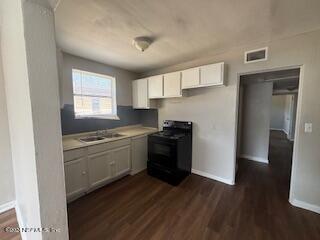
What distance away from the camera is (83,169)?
2.26 m

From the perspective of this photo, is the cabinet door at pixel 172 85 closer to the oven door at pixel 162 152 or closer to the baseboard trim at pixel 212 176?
the oven door at pixel 162 152

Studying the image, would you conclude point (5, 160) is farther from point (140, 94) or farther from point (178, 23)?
point (178, 23)

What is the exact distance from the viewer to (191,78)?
274 centimetres

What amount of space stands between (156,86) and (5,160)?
276 cm

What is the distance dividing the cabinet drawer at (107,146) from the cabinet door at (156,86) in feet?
3.83

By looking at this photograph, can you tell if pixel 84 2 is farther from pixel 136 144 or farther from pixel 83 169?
pixel 136 144

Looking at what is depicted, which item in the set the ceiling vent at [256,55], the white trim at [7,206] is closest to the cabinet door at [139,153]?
the white trim at [7,206]

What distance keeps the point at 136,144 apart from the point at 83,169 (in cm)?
112

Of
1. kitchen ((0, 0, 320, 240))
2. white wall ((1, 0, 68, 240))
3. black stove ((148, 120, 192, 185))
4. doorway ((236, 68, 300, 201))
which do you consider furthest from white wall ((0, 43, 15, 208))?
doorway ((236, 68, 300, 201))

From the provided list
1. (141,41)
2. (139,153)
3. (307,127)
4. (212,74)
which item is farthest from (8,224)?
(307,127)

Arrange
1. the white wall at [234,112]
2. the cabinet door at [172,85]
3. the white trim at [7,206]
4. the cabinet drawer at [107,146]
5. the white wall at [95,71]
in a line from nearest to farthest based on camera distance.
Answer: the white wall at [234,112]
the white trim at [7,206]
the cabinet drawer at [107,146]
the white wall at [95,71]
the cabinet door at [172,85]

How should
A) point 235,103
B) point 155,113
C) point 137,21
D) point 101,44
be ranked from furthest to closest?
point 155,113 → point 235,103 → point 101,44 → point 137,21

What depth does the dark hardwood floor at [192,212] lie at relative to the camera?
1.67 m

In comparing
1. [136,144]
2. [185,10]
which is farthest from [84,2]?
[136,144]
